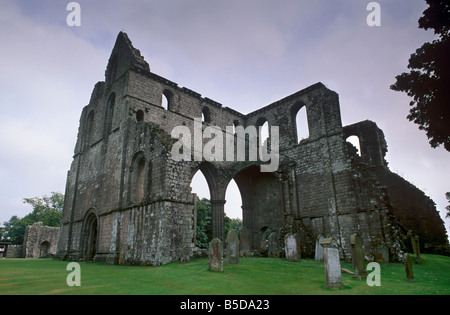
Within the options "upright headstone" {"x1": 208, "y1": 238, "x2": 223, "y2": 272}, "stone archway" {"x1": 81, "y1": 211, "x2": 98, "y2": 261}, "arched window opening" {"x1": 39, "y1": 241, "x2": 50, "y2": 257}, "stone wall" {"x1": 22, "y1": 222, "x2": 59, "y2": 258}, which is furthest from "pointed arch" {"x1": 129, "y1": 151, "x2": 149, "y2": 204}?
"arched window opening" {"x1": 39, "y1": 241, "x2": 50, "y2": 257}

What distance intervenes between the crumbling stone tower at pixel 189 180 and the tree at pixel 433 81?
5070 mm

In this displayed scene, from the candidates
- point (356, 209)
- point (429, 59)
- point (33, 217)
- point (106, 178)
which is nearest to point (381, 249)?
point (356, 209)

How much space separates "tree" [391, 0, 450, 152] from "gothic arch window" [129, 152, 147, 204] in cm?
1128

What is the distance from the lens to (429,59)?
29.1 feet

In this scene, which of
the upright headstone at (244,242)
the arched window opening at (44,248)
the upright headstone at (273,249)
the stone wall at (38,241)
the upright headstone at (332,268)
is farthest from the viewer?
the arched window opening at (44,248)

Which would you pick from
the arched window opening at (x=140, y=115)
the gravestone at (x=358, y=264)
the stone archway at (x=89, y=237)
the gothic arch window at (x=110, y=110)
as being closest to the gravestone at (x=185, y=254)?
the gravestone at (x=358, y=264)

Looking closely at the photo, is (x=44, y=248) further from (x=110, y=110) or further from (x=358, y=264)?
(x=358, y=264)

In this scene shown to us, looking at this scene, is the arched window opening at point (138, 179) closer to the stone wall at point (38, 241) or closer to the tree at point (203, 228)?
the tree at point (203, 228)

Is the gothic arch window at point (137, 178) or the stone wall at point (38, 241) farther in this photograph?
the stone wall at point (38, 241)

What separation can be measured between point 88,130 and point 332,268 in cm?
1914

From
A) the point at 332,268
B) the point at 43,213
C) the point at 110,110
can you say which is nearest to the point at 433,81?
the point at 332,268
